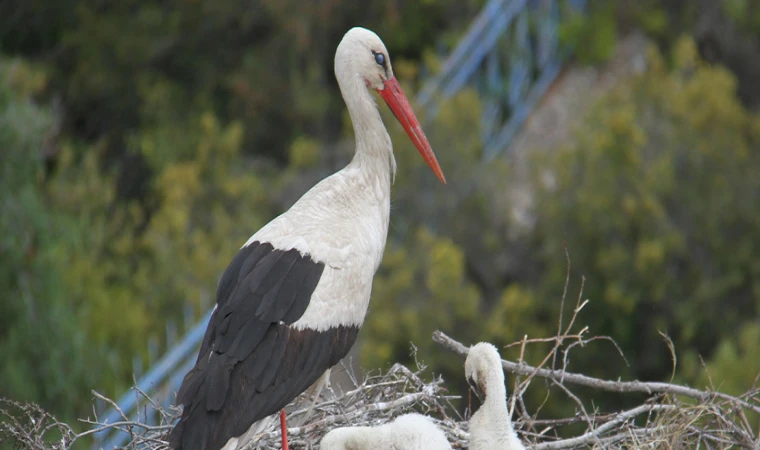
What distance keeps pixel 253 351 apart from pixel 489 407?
848mm

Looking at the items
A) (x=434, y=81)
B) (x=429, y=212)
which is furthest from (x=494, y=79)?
(x=429, y=212)

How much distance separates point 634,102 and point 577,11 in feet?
4.58

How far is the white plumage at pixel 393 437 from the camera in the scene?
4391 mm

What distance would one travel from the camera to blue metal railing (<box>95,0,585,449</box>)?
1086 cm

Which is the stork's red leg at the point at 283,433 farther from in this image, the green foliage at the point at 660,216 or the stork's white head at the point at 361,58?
the green foliage at the point at 660,216

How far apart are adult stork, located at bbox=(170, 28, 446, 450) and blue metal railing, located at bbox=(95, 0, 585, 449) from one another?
5572mm

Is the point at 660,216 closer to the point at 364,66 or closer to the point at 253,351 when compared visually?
the point at 364,66

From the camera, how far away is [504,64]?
11.2m

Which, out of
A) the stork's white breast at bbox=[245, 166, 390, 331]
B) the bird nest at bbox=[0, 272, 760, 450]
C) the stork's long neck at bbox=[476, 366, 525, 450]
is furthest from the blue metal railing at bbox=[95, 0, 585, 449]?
the stork's long neck at bbox=[476, 366, 525, 450]

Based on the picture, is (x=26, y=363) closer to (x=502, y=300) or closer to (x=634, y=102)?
(x=502, y=300)

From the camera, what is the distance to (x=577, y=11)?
1144 cm

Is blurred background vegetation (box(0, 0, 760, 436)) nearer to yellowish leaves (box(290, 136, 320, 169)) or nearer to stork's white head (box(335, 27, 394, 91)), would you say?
yellowish leaves (box(290, 136, 320, 169))

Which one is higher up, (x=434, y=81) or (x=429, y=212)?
(x=434, y=81)

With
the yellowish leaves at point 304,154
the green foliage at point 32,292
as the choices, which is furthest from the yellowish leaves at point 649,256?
the green foliage at point 32,292
